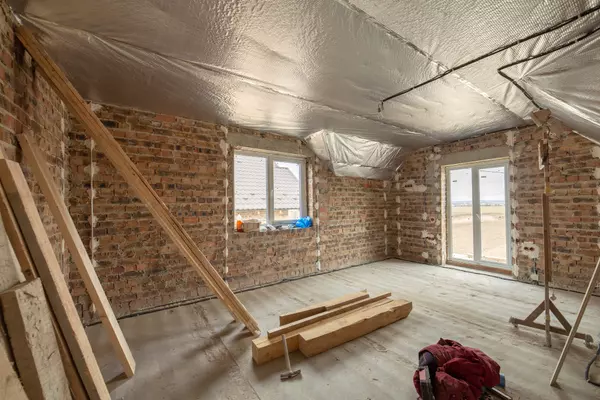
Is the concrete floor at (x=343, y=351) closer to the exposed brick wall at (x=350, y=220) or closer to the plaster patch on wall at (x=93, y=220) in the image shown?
the plaster patch on wall at (x=93, y=220)

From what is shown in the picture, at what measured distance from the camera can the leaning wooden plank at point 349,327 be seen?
6.75ft

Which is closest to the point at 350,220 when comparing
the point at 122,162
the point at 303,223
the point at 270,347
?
the point at 303,223

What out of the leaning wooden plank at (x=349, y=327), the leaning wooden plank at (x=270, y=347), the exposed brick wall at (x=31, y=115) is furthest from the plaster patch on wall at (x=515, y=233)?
the exposed brick wall at (x=31, y=115)

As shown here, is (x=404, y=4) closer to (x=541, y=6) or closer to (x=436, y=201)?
(x=541, y=6)

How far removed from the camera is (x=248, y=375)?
72.1 inches

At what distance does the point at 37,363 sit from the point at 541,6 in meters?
3.13

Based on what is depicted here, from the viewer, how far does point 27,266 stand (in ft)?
3.92

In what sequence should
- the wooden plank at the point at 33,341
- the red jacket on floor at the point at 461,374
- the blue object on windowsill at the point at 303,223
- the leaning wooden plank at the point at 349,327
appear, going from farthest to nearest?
the blue object on windowsill at the point at 303,223 < the leaning wooden plank at the point at 349,327 < the red jacket on floor at the point at 461,374 < the wooden plank at the point at 33,341

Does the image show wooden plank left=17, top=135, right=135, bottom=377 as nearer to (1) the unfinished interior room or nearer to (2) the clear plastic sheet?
(1) the unfinished interior room

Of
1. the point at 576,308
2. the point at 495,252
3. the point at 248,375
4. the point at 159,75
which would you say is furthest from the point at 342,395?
the point at 495,252

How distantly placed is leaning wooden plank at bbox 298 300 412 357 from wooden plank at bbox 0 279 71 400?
1507mm

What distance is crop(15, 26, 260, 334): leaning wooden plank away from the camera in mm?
1742

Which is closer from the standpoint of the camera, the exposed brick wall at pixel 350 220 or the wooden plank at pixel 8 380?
the wooden plank at pixel 8 380

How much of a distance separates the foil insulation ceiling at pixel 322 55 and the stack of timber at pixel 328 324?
7.55 feet
